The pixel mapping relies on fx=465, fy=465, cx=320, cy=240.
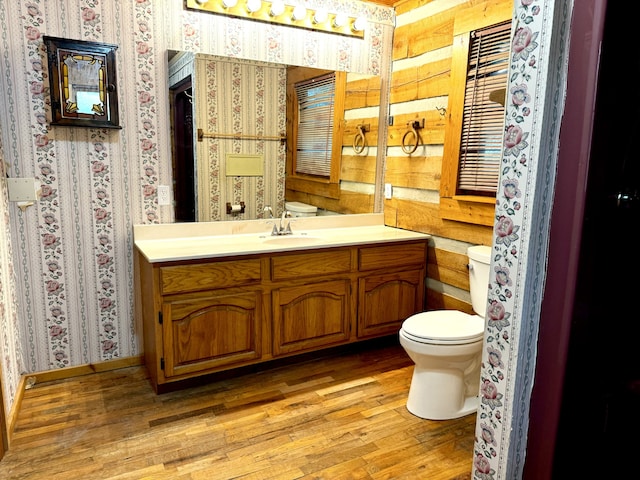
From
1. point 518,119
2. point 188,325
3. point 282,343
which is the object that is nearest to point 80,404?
point 188,325

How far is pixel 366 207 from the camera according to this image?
3.42 m

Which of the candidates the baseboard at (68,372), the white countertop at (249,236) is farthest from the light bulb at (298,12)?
the baseboard at (68,372)

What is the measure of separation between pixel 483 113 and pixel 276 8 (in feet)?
4.62

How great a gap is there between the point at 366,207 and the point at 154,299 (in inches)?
66.8

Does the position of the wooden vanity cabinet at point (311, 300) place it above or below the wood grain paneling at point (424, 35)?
below

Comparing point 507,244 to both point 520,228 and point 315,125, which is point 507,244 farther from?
point 315,125

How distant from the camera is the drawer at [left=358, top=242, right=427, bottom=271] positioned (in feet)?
9.48

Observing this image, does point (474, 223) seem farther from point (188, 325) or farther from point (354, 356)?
point (188, 325)

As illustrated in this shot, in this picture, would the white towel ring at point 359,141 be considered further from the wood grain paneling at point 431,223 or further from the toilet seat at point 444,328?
the toilet seat at point 444,328

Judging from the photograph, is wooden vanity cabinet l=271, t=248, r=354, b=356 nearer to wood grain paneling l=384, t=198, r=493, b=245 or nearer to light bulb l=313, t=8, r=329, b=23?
wood grain paneling l=384, t=198, r=493, b=245

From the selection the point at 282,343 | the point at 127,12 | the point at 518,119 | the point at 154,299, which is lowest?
the point at 282,343

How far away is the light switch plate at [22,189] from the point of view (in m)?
2.36

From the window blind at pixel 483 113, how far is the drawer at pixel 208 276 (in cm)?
133

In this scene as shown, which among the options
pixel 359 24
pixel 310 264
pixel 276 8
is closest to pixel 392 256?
pixel 310 264
